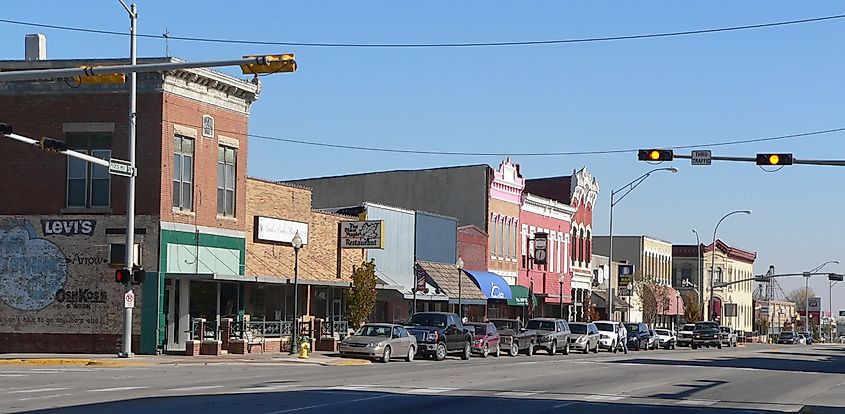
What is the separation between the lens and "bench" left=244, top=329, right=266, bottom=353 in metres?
43.0

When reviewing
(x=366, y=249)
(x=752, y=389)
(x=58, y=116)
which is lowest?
(x=752, y=389)

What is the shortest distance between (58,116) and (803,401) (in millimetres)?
26202

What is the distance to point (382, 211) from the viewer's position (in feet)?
182

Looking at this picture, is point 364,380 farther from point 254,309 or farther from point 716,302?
point 716,302

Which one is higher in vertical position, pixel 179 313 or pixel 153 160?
pixel 153 160

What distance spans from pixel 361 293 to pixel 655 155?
2113 centimetres

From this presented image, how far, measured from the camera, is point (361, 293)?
49469 millimetres

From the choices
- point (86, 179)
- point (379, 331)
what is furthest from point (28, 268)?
point (379, 331)

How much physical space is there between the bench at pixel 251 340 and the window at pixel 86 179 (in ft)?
22.5

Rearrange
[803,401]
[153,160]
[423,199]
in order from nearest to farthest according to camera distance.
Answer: [803,401], [153,160], [423,199]

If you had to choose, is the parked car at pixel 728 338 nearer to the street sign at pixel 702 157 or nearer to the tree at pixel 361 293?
the tree at pixel 361 293

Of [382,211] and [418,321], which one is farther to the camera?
[382,211]

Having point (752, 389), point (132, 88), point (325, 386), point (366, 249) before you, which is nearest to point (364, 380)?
point (325, 386)

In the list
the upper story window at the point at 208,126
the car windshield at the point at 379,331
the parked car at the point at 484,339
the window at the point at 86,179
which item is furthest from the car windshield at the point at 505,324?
the window at the point at 86,179
